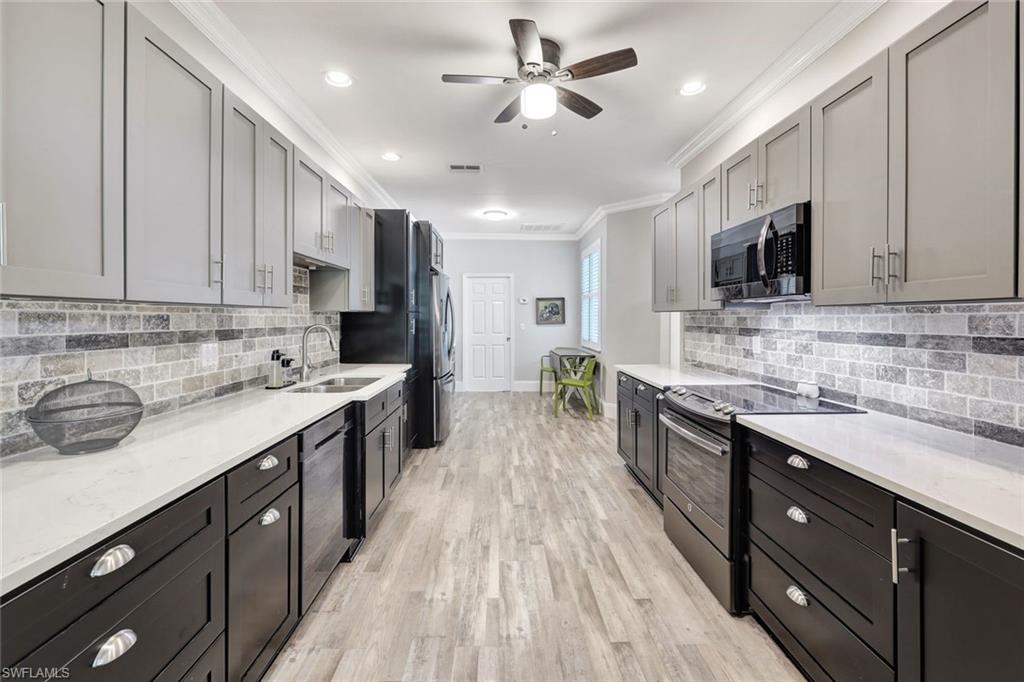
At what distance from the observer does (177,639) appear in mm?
1049

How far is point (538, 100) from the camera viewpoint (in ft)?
8.14

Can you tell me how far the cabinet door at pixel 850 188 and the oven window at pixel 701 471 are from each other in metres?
0.82

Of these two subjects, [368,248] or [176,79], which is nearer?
[176,79]

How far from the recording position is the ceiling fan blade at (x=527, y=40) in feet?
6.31

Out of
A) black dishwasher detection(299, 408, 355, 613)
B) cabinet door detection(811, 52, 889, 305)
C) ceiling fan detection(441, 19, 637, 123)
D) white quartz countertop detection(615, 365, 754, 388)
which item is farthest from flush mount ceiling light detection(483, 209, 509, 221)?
cabinet door detection(811, 52, 889, 305)

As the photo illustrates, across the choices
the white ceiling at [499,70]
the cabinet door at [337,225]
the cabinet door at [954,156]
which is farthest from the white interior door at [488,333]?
the cabinet door at [954,156]

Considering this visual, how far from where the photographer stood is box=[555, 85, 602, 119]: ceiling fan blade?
2.51 metres

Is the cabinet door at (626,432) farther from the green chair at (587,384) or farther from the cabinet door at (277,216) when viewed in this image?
the cabinet door at (277,216)

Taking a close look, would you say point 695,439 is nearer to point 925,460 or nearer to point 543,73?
point 925,460

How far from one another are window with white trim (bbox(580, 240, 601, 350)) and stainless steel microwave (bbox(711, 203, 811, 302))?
3735 millimetres

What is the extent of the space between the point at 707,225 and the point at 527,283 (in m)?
4.89

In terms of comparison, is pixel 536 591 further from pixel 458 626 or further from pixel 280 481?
pixel 280 481

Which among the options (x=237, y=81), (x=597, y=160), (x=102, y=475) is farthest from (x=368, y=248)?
(x=102, y=475)

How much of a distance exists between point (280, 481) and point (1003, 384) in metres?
2.57
